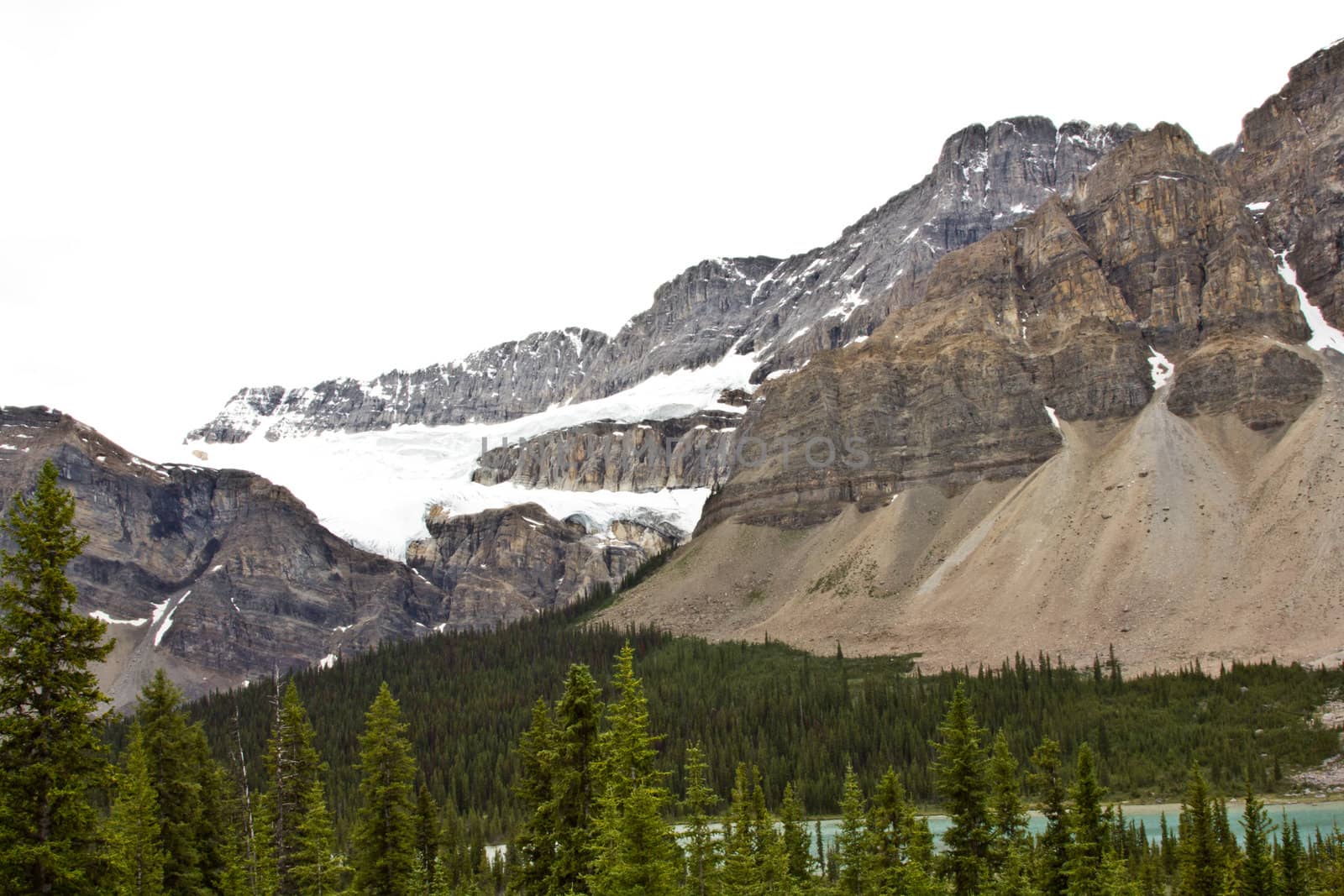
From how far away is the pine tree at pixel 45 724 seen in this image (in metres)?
22.8

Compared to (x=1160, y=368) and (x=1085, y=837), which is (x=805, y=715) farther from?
(x=1160, y=368)

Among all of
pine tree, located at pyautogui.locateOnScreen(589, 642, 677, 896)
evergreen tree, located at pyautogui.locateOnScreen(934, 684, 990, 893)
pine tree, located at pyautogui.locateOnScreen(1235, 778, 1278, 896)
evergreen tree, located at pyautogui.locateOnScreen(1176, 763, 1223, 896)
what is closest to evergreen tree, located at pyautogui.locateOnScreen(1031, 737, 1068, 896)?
A: evergreen tree, located at pyautogui.locateOnScreen(934, 684, 990, 893)

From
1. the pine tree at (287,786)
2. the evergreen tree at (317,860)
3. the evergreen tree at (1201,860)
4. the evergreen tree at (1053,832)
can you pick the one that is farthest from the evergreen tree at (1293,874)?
the pine tree at (287,786)

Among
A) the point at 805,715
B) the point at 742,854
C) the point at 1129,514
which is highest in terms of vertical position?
the point at 1129,514

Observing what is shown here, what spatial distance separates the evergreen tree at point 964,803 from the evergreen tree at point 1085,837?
2646 millimetres

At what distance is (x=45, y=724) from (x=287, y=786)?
23.3 metres

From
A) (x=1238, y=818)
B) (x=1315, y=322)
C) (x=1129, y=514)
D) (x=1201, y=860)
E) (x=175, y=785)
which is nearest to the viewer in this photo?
(x=175, y=785)

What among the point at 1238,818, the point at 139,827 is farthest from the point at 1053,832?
the point at 1238,818

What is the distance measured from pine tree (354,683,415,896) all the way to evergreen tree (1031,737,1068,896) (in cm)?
2107

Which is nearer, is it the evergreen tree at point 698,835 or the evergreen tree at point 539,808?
the evergreen tree at point 698,835

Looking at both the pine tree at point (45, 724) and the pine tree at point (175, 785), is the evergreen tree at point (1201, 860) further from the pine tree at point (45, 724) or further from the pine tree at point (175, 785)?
the pine tree at point (45, 724)

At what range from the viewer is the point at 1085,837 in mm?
37312

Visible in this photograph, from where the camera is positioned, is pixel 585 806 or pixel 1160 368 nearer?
pixel 585 806

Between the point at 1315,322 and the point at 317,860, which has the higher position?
the point at 1315,322
